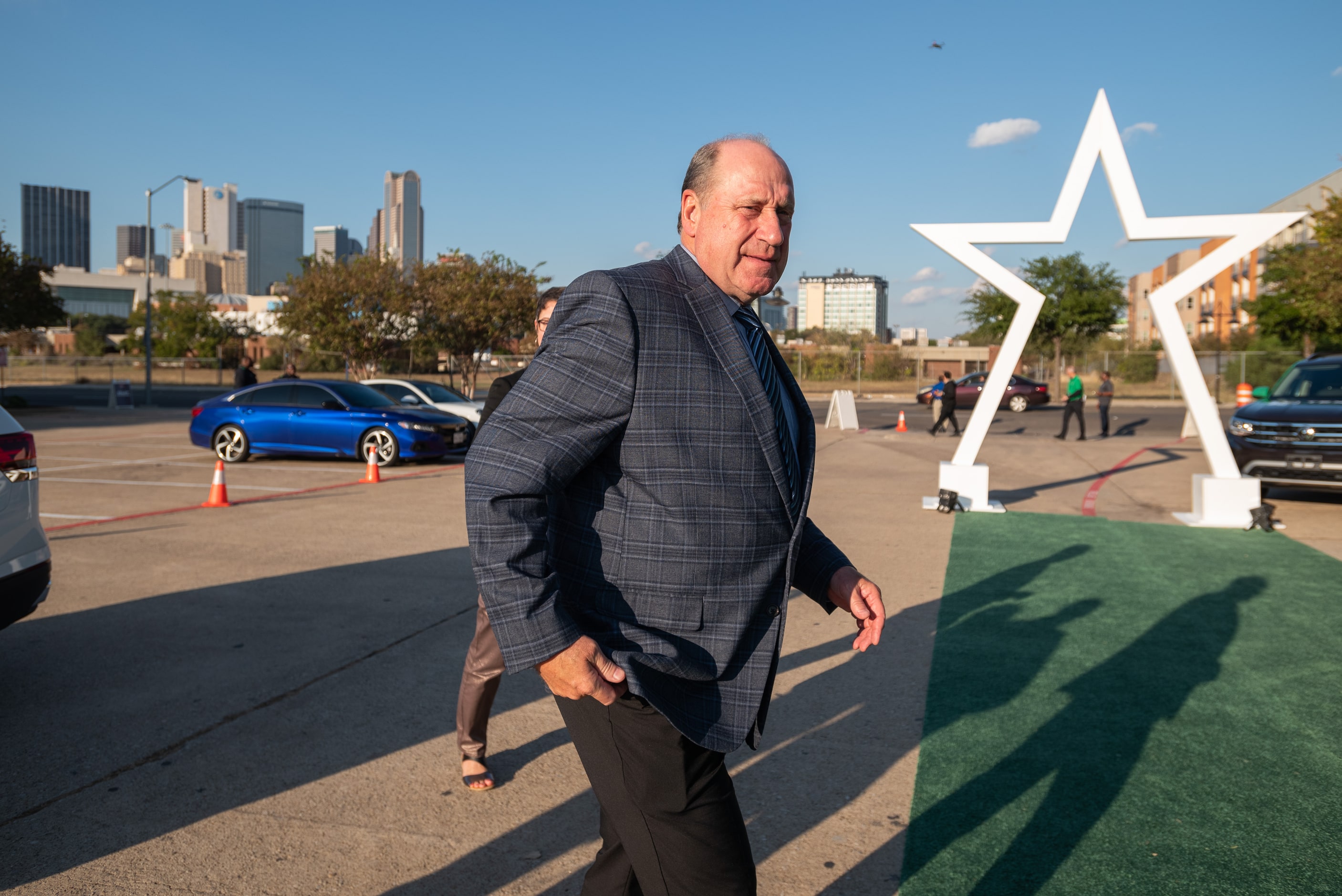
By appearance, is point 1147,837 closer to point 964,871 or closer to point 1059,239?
point 964,871

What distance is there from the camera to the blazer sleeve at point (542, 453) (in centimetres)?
171

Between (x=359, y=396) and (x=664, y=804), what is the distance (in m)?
14.9

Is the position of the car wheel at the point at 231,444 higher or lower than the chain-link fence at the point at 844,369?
lower

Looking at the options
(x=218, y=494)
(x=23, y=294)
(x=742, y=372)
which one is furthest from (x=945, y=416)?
(x=23, y=294)

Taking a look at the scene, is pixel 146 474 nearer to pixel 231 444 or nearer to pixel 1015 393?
pixel 231 444

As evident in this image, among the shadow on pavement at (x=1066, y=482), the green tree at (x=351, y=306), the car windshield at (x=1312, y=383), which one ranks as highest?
the green tree at (x=351, y=306)

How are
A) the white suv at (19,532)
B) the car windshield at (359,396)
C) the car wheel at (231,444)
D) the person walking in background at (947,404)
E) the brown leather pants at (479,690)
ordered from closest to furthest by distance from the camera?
the brown leather pants at (479,690)
the white suv at (19,532)
the car wheel at (231,444)
the car windshield at (359,396)
the person walking in background at (947,404)

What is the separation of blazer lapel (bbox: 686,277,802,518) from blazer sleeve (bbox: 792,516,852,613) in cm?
45

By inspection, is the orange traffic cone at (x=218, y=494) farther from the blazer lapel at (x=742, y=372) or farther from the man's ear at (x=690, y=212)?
the blazer lapel at (x=742, y=372)

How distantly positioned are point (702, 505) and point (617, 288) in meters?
0.46

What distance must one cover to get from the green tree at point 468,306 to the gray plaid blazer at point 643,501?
104ft

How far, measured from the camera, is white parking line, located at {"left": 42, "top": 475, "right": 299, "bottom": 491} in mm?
12062

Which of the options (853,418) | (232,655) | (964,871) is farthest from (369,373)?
(964,871)

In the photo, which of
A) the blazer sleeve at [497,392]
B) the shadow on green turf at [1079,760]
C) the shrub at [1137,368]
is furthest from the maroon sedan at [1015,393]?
the blazer sleeve at [497,392]
